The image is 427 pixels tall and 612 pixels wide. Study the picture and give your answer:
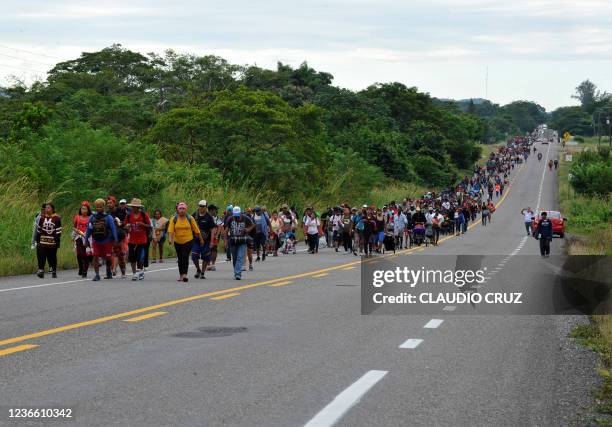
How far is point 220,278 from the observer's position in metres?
21.5

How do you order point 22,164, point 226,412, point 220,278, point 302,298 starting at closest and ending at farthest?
1. point 226,412
2. point 302,298
3. point 220,278
4. point 22,164

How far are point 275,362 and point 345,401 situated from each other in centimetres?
200

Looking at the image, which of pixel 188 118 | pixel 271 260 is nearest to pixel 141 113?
pixel 188 118

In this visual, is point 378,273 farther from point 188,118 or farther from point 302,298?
point 188,118

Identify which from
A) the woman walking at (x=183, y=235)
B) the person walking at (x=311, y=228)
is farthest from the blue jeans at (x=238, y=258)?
the person walking at (x=311, y=228)

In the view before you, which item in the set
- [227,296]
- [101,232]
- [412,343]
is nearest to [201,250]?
[101,232]

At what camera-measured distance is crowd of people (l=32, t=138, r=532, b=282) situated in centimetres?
2038

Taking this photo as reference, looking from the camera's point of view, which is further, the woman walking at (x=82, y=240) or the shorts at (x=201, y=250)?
the woman walking at (x=82, y=240)

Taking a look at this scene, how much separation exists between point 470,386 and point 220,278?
527 inches

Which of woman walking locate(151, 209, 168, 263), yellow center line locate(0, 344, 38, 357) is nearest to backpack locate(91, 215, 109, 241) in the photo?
woman walking locate(151, 209, 168, 263)

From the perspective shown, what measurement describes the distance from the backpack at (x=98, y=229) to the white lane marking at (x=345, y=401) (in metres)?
12.1

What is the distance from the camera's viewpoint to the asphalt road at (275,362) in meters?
7.43

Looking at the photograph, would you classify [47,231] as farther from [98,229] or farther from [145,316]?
[145,316]

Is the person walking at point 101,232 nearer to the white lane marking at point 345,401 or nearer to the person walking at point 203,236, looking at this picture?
the person walking at point 203,236
